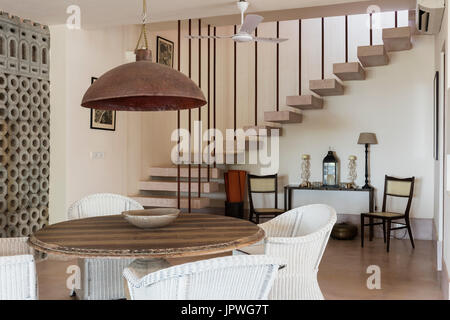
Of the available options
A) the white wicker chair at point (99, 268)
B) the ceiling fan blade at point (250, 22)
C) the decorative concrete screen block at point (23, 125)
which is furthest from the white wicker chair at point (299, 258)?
the decorative concrete screen block at point (23, 125)

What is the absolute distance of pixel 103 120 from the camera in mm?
5977

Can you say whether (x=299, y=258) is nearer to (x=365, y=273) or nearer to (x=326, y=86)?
(x=365, y=273)

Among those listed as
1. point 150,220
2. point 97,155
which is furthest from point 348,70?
point 150,220

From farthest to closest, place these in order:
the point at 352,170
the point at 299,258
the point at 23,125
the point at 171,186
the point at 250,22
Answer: the point at 352,170, the point at 171,186, the point at 23,125, the point at 250,22, the point at 299,258

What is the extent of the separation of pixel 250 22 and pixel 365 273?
2.82 m

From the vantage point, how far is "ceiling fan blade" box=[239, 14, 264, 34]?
4018 mm

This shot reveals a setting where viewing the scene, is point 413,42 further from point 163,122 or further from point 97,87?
point 97,87

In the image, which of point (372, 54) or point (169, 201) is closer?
point (372, 54)

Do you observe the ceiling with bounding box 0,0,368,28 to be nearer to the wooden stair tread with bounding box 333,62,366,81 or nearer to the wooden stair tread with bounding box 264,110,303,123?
the wooden stair tread with bounding box 333,62,366,81

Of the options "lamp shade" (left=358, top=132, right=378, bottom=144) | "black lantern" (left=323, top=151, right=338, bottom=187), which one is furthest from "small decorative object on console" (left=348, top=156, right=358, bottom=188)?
"lamp shade" (left=358, top=132, right=378, bottom=144)

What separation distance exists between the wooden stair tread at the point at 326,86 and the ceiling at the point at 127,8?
2.06 m

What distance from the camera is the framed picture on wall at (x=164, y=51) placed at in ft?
24.0

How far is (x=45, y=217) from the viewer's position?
17.1 feet

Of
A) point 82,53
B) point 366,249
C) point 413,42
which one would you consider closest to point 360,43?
point 413,42
